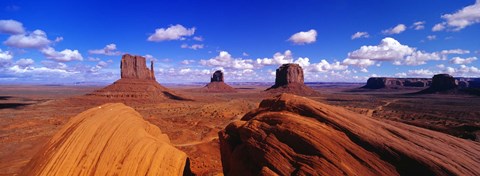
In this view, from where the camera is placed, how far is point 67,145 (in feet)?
29.5

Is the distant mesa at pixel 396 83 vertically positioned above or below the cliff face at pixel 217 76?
below

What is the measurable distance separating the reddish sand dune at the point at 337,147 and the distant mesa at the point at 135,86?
74.3m

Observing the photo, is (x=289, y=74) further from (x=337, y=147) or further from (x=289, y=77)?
(x=337, y=147)

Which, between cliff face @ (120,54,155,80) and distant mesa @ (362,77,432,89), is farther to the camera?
distant mesa @ (362,77,432,89)

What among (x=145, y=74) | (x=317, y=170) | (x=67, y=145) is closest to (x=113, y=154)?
(x=67, y=145)

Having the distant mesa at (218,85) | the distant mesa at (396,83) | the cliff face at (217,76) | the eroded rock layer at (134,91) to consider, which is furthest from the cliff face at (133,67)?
the distant mesa at (396,83)

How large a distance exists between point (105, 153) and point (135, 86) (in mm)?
83403

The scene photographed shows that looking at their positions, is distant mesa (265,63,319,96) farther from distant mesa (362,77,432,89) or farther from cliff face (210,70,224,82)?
distant mesa (362,77,432,89)

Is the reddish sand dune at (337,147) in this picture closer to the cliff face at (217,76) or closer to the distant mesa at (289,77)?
the distant mesa at (289,77)

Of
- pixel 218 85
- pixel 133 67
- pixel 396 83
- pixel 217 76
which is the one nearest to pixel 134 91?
pixel 133 67

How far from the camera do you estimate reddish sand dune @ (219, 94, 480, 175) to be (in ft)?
20.9

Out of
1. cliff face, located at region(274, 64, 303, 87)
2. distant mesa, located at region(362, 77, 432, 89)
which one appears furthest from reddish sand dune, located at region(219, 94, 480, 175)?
distant mesa, located at region(362, 77, 432, 89)

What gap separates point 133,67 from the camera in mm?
93250

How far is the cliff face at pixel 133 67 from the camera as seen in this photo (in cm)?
9112
